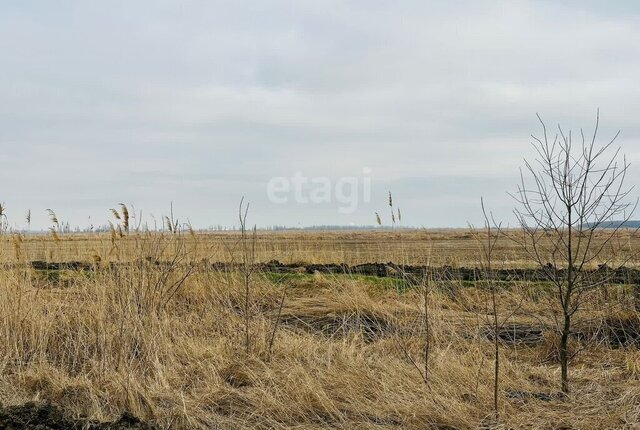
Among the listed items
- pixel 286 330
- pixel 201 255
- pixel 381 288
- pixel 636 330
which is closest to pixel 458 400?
pixel 286 330

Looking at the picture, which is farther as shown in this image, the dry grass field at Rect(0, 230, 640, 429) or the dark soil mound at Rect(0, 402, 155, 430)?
the dry grass field at Rect(0, 230, 640, 429)

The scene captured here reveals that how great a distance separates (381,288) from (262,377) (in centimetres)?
512

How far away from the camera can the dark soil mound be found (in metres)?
4.43

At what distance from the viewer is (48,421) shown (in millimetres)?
Result: 4547

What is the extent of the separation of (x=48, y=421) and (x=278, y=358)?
2.26 metres

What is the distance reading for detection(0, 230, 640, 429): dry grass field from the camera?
15.7ft

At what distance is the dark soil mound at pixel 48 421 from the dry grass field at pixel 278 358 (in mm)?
33

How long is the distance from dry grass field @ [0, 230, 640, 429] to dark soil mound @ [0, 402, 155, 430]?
1.3 inches

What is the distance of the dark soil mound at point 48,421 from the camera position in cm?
443

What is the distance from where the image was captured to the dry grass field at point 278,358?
478cm

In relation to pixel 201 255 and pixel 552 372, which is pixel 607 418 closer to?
pixel 552 372

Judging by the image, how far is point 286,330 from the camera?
7.74 m

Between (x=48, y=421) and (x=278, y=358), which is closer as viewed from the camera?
(x=48, y=421)

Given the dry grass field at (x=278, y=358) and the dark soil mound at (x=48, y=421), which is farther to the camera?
the dry grass field at (x=278, y=358)
